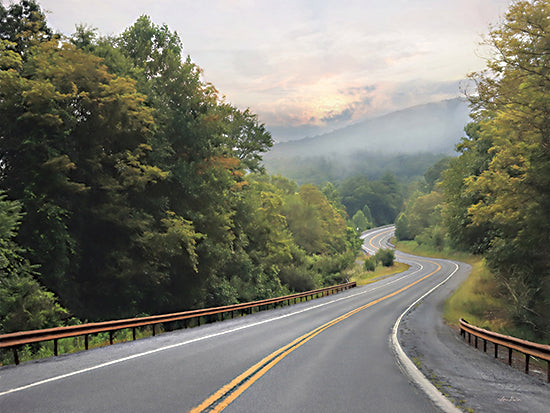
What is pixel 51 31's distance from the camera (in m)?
25.0

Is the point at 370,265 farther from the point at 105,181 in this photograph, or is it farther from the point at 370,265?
the point at 105,181

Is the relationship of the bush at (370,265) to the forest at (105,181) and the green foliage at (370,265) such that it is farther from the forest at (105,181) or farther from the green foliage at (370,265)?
the forest at (105,181)

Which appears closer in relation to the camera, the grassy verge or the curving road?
the curving road

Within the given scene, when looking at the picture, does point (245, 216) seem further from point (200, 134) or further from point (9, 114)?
point (9, 114)

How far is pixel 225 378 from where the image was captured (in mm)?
7543

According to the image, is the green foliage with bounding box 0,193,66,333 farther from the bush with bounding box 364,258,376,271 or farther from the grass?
the bush with bounding box 364,258,376,271

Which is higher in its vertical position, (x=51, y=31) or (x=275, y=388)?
(x=51, y=31)

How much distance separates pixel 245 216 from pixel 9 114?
18.8 metres

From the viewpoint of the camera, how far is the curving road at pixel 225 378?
19.6 feet

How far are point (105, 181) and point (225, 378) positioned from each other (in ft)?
44.6

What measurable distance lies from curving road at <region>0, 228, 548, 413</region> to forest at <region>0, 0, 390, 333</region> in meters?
5.21

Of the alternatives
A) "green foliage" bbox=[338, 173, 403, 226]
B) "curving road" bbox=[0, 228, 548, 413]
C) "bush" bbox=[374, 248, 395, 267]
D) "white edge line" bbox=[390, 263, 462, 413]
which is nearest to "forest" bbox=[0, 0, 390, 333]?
"curving road" bbox=[0, 228, 548, 413]

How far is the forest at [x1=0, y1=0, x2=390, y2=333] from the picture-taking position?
15.6 metres

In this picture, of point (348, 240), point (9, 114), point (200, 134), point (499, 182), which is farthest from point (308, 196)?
point (9, 114)
